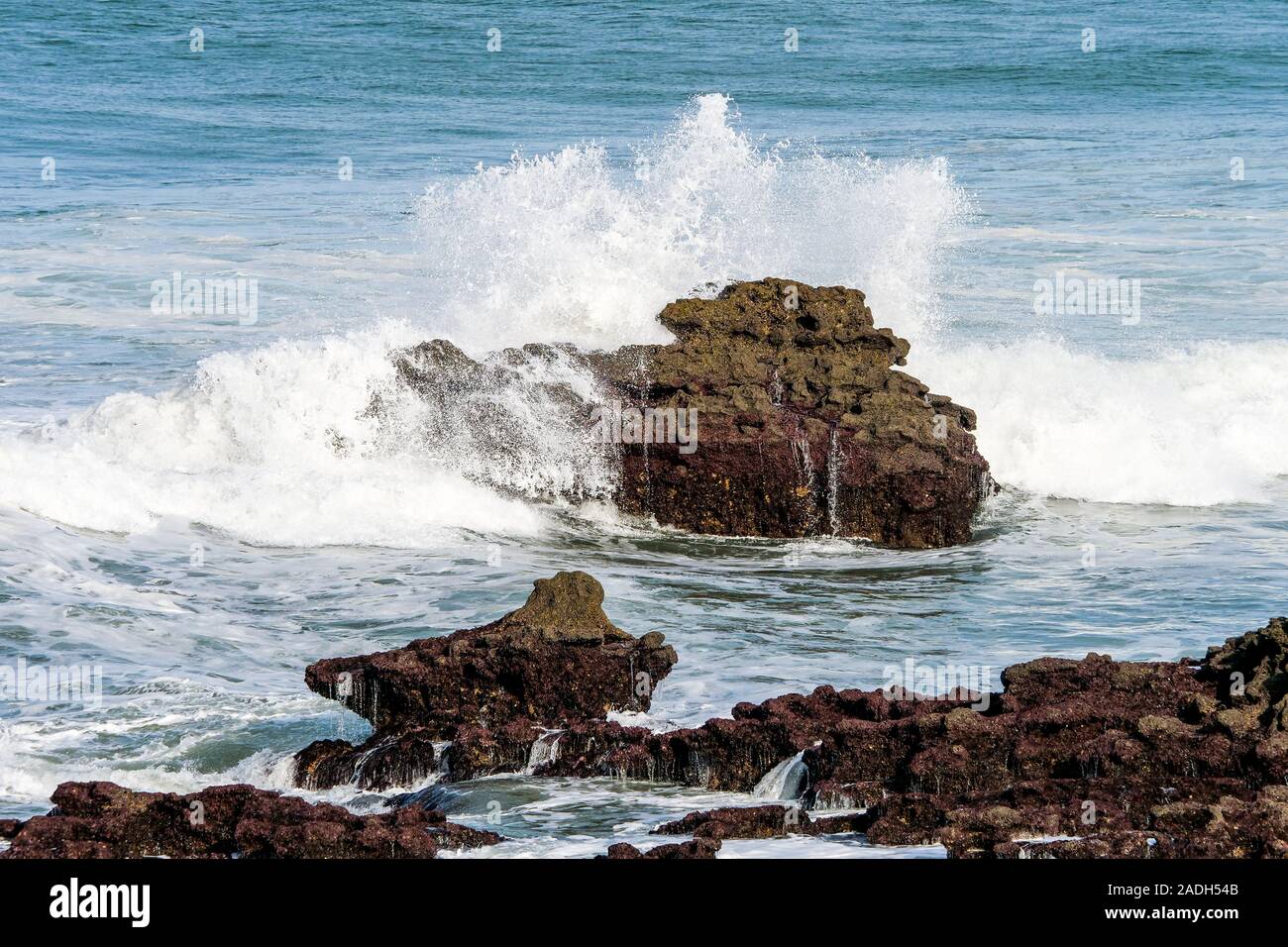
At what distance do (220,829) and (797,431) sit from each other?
17.6 feet

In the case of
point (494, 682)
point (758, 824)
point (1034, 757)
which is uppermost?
point (494, 682)

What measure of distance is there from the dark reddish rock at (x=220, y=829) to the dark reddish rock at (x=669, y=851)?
1.84 ft

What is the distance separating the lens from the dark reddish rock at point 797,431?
968cm

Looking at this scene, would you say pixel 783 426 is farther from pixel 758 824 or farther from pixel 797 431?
pixel 758 824

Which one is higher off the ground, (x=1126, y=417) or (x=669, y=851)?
(x=1126, y=417)

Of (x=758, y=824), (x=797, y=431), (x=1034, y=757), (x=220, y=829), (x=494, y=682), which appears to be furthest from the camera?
(x=797, y=431)

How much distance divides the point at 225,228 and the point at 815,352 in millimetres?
12585

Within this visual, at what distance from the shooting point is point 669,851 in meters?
4.80

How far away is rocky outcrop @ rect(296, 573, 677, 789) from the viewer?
241 inches

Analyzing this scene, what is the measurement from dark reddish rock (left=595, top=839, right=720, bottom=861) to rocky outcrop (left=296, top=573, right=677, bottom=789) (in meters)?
1.26

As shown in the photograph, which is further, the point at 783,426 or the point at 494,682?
the point at 783,426

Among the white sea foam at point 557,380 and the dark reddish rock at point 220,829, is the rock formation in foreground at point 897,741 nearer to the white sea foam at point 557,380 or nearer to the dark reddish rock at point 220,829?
the dark reddish rock at point 220,829

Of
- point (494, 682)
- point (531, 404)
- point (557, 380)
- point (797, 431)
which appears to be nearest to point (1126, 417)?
point (797, 431)
